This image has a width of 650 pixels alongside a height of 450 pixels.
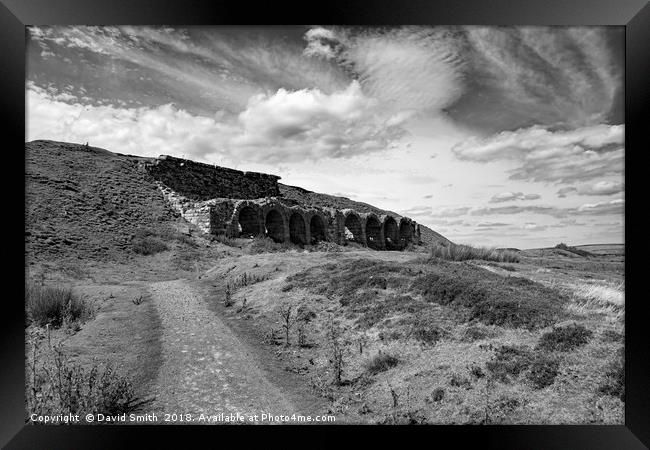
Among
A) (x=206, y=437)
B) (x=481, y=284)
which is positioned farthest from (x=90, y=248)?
(x=481, y=284)

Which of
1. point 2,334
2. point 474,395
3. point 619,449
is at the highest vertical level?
point 2,334

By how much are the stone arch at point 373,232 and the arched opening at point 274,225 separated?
12.1m

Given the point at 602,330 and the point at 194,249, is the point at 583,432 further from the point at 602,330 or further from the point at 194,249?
the point at 194,249

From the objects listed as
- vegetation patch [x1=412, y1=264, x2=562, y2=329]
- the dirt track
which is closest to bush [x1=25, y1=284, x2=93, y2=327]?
the dirt track

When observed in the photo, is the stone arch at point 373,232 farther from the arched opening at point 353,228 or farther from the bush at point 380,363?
the bush at point 380,363

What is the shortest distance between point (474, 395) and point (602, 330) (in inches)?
119

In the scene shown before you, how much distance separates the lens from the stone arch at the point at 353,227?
119 ft

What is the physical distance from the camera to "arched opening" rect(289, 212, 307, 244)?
31750mm

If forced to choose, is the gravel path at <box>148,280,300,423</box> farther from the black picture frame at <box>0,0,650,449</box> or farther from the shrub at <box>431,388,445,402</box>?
the shrub at <box>431,388,445,402</box>

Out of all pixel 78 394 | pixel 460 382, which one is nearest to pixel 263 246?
pixel 78 394

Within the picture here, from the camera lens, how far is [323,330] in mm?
8875

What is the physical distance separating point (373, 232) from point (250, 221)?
52.4 feet

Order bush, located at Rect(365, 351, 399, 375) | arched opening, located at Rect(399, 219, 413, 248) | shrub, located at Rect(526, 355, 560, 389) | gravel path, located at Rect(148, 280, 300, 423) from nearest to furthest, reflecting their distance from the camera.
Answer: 1. shrub, located at Rect(526, 355, 560, 389)
2. gravel path, located at Rect(148, 280, 300, 423)
3. bush, located at Rect(365, 351, 399, 375)
4. arched opening, located at Rect(399, 219, 413, 248)

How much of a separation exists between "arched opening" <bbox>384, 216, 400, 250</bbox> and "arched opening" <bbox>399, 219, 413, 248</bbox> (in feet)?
3.74
